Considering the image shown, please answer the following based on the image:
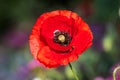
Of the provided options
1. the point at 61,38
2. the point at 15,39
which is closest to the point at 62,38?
the point at 61,38

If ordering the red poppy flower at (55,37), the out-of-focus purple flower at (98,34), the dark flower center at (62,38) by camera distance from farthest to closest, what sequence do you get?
the out-of-focus purple flower at (98,34), the dark flower center at (62,38), the red poppy flower at (55,37)

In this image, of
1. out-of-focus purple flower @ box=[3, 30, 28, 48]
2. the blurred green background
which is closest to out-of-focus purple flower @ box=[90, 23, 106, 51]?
the blurred green background

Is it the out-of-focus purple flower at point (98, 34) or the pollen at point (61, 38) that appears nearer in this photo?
the pollen at point (61, 38)

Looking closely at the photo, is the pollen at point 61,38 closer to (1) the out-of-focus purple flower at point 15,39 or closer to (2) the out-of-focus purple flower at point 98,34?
(2) the out-of-focus purple flower at point 98,34

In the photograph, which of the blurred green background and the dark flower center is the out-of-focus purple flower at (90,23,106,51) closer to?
the blurred green background

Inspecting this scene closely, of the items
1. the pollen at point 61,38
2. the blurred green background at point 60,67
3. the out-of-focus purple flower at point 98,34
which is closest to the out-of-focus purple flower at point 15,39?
the blurred green background at point 60,67

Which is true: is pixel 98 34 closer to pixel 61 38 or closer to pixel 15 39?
pixel 15 39

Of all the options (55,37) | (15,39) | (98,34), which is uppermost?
(55,37)
